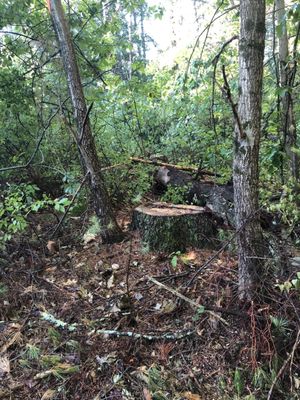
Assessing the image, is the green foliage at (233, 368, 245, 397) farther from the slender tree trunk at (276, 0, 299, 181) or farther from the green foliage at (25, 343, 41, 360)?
the slender tree trunk at (276, 0, 299, 181)

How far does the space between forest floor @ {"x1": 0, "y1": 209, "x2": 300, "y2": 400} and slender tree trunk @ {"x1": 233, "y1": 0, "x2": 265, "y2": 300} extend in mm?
342

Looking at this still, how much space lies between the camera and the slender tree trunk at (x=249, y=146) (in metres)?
2.46

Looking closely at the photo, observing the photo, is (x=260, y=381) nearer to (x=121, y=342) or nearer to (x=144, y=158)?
(x=121, y=342)

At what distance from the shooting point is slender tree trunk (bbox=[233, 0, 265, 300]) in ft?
8.09

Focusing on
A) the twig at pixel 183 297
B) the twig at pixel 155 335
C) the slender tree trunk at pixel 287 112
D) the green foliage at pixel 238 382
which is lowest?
the green foliage at pixel 238 382

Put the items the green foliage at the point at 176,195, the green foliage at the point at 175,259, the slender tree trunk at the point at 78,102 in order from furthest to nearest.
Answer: the green foliage at the point at 176,195 → the slender tree trunk at the point at 78,102 → the green foliage at the point at 175,259

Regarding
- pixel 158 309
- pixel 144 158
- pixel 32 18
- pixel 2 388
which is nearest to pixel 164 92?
pixel 144 158

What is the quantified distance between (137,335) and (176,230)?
5.00 ft

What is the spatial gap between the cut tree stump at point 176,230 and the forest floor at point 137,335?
0.16 metres

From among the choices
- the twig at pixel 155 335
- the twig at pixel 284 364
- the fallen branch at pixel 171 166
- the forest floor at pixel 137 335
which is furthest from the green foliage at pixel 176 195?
the twig at pixel 284 364

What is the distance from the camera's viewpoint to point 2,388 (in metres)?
2.60

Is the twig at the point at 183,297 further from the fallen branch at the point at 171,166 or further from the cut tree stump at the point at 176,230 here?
the fallen branch at the point at 171,166

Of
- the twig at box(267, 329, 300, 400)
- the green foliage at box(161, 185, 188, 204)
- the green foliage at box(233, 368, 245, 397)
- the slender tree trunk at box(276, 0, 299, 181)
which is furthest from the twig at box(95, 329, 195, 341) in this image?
the green foliage at box(161, 185, 188, 204)

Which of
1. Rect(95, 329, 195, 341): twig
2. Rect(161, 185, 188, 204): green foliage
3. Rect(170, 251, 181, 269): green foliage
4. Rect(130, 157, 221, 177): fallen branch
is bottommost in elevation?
Rect(95, 329, 195, 341): twig
